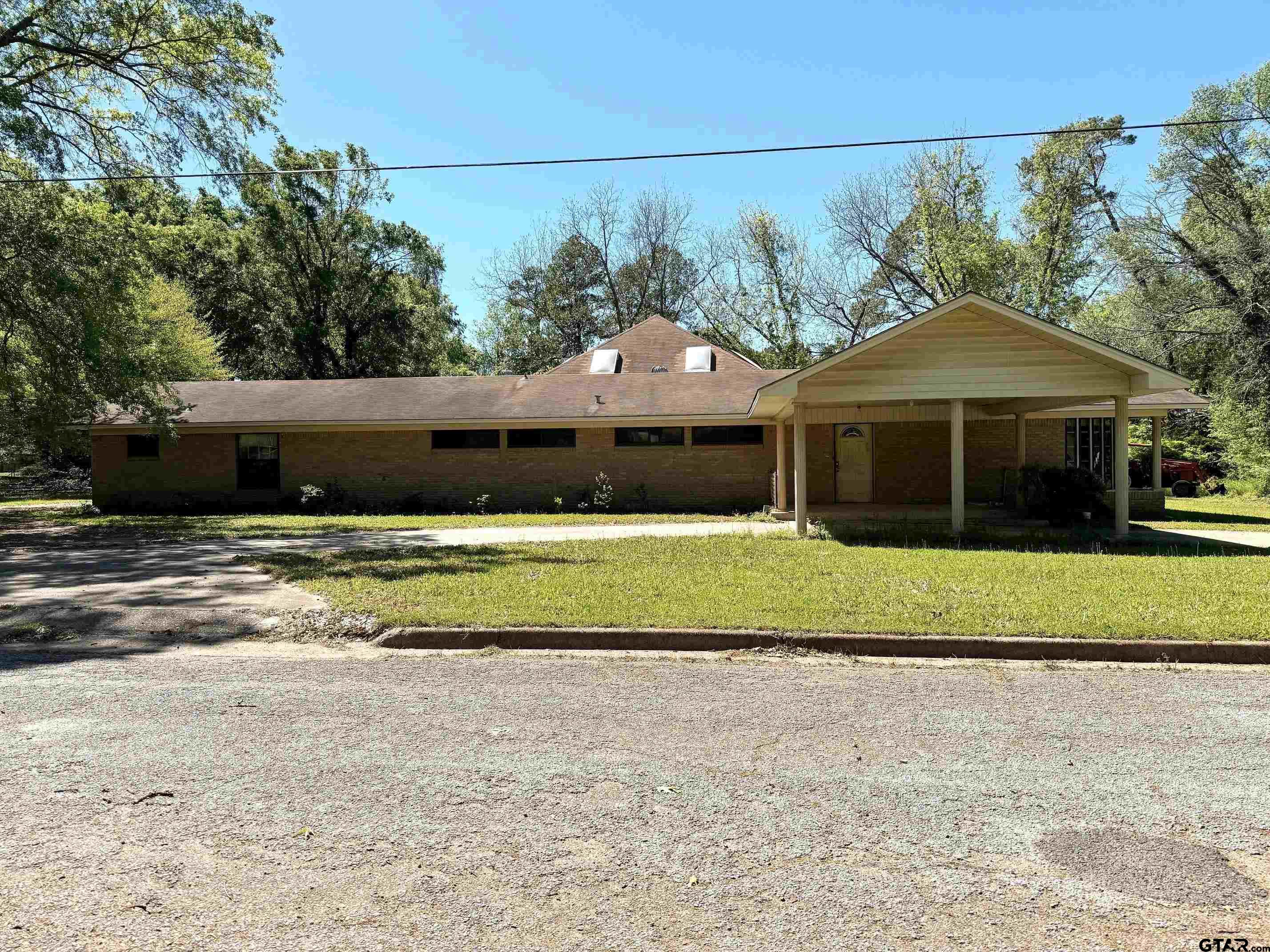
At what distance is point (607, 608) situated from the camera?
26.8ft

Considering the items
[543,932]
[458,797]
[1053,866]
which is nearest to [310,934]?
[543,932]

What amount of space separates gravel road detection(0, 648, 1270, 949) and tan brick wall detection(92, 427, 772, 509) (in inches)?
633

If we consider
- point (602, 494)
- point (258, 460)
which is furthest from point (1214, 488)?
point (258, 460)

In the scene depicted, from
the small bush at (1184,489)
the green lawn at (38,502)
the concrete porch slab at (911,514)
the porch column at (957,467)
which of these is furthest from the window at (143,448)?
the small bush at (1184,489)

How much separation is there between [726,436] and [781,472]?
11.2 ft

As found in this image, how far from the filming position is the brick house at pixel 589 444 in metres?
20.8

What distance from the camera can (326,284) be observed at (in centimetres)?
4338

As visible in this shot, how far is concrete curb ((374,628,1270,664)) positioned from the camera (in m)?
6.73

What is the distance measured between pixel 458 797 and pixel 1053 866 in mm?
2572

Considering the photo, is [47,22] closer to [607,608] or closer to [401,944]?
[607,608]

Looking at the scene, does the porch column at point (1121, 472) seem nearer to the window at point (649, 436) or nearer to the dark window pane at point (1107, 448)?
the dark window pane at point (1107, 448)

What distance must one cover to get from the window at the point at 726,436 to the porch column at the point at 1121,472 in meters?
9.02

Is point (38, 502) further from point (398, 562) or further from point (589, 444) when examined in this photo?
point (398, 562)

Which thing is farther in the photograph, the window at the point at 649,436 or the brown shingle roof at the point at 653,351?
the brown shingle roof at the point at 653,351
